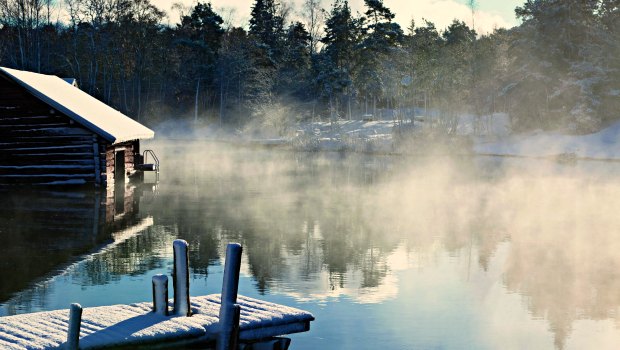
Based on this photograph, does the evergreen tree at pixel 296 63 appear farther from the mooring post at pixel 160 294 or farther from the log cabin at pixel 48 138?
the mooring post at pixel 160 294

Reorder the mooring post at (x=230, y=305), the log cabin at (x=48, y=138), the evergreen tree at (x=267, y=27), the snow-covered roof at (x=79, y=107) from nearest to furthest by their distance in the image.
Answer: the mooring post at (x=230, y=305), the snow-covered roof at (x=79, y=107), the log cabin at (x=48, y=138), the evergreen tree at (x=267, y=27)

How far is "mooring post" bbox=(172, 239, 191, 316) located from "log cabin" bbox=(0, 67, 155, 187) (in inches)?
793

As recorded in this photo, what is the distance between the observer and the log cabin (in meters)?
30.4

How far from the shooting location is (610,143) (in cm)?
5962

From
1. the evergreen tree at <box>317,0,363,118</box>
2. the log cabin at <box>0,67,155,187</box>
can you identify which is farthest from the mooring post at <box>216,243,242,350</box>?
the evergreen tree at <box>317,0,363,118</box>

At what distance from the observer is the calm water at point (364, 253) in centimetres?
1302

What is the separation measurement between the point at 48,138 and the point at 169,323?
2328cm

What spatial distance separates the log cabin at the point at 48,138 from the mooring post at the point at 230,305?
21.0 metres

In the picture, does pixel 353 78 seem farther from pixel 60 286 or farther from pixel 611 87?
pixel 60 286

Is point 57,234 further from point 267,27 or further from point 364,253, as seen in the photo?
point 267,27

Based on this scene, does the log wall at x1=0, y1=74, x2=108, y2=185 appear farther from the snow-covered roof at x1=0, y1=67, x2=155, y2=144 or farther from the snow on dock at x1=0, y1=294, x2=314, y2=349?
the snow on dock at x1=0, y1=294, x2=314, y2=349

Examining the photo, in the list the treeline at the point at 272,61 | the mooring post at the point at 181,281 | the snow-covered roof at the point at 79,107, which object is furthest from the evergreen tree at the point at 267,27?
the mooring post at the point at 181,281

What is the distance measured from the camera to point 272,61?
90.7 meters

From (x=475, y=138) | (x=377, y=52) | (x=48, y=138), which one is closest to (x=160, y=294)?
(x=48, y=138)
